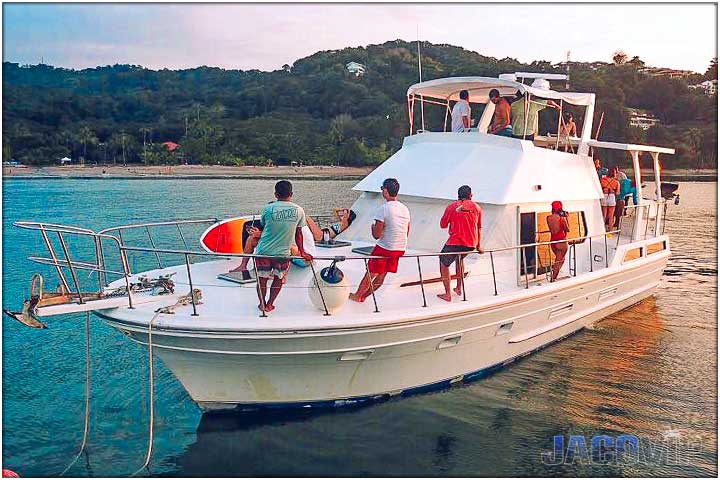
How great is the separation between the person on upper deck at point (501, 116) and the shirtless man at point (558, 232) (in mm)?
2086

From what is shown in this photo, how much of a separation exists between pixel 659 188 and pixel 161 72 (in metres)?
110

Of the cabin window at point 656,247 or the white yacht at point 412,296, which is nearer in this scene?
the white yacht at point 412,296

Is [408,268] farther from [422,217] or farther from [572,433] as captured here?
[572,433]

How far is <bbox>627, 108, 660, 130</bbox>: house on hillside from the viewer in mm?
48281

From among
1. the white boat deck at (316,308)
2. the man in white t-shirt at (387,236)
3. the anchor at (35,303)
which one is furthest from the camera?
the man in white t-shirt at (387,236)

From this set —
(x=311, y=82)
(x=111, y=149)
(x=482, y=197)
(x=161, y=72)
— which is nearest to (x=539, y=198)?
(x=482, y=197)

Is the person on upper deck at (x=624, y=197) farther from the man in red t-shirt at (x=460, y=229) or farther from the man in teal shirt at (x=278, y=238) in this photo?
the man in teal shirt at (x=278, y=238)

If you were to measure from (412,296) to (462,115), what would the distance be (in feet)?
14.8

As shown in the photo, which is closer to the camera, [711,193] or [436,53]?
[711,193]

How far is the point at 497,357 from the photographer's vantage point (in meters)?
8.77

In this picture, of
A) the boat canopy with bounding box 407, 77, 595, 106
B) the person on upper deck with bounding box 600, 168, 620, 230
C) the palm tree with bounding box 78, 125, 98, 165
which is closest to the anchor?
the boat canopy with bounding box 407, 77, 595, 106

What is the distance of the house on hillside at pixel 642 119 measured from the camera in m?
48.3

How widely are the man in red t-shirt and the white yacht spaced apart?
27 centimetres

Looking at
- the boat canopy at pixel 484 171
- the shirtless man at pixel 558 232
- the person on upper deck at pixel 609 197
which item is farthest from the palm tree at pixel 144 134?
the shirtless man at pixel 558 232
